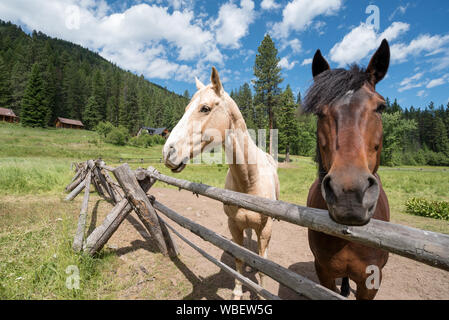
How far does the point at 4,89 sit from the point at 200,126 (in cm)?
7760

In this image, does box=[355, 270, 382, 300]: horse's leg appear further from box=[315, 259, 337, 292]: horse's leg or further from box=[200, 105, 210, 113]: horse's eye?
box=[200, 105, 210, 113]: horse's eye

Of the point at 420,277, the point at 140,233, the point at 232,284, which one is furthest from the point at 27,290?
the point at 420,277

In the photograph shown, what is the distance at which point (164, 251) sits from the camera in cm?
395

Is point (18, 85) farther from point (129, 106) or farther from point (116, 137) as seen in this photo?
point (116, 137)

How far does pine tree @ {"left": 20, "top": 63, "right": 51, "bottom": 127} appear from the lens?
46.0m

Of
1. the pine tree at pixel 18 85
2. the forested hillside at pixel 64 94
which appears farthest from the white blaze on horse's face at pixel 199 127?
the pine tree at pixel 18 85

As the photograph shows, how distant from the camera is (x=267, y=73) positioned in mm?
26672

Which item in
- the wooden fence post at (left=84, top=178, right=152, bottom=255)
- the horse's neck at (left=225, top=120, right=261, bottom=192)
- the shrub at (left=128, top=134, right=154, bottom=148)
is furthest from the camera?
the shrub at (left=128, top=134, right=154, bottom=148)

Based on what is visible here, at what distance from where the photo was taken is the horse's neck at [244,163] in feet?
8.66

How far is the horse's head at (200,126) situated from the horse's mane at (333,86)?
3.67ft

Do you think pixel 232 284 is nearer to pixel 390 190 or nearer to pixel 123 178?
pixel 123 178

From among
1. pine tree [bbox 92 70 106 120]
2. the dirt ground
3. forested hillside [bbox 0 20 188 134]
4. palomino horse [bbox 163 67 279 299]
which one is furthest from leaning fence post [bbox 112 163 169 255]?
pine tree [bbox 92 70 106 120]

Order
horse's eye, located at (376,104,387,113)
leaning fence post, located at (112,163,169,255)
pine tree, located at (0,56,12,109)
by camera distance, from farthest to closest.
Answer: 1. pine tree, located at (0,56,12,109)
2. leaning fence post, located at (112,163,169,255)
3. horse's eye, located at (376,104,387,113)
